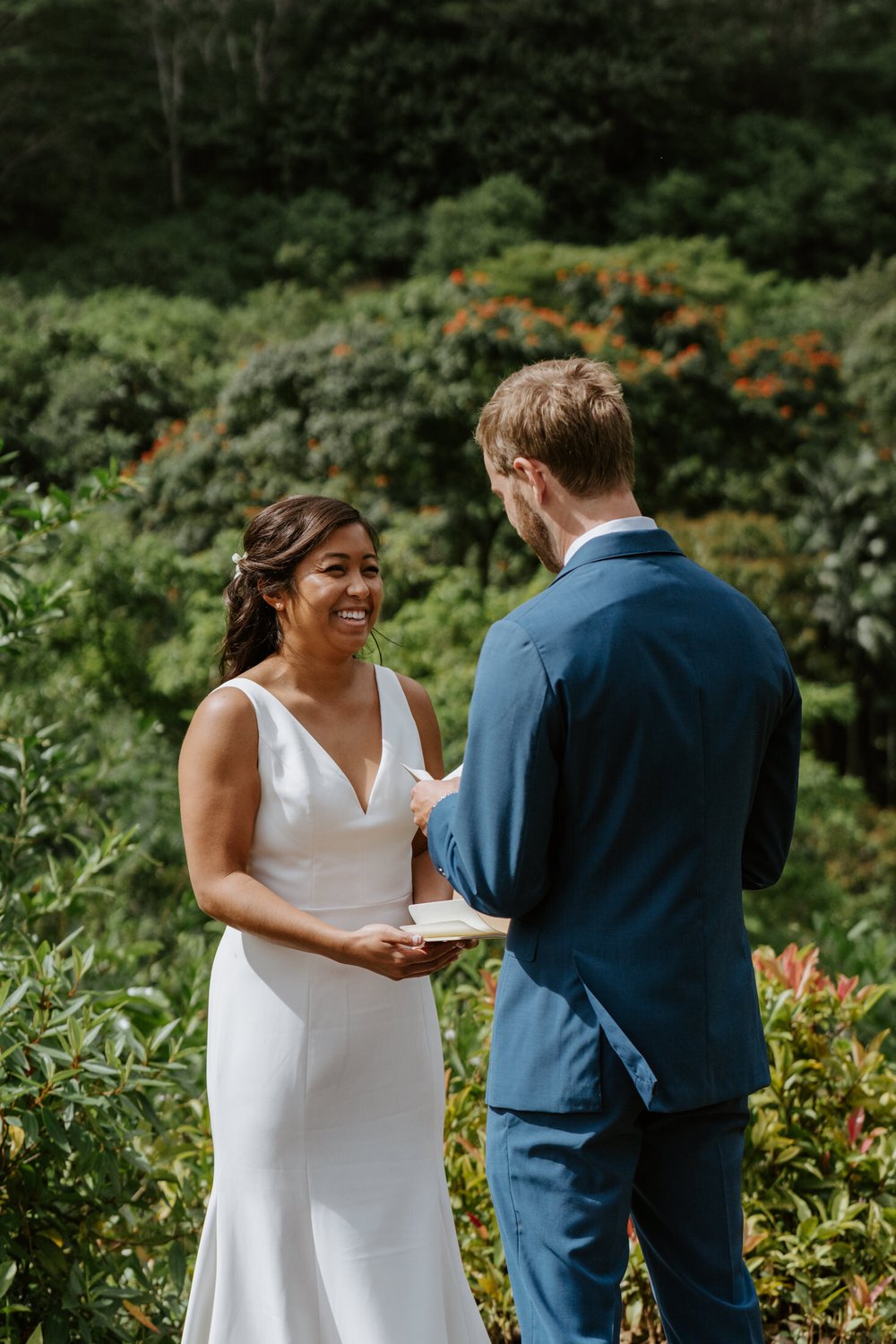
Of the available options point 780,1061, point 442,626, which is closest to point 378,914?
point 780,1061

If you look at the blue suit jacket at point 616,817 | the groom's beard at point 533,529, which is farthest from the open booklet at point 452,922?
the groom's beard at point 533,529

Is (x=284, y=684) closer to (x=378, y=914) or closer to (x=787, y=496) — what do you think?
(x=378, y=914)

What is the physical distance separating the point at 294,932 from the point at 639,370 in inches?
352

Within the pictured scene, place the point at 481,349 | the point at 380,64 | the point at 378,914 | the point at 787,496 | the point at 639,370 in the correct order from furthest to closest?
the point at 380,64
the point at 787,496
the point at 639,370
the point at 481,349
the point at 378,914

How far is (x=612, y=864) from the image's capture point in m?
1.87

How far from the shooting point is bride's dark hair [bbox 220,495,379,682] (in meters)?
2.43

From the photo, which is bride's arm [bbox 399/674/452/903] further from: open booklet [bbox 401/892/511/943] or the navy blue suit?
the navy blue suit

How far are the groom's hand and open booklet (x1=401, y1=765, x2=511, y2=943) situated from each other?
0.02 m

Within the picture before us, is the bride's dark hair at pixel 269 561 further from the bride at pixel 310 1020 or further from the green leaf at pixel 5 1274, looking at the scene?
the green leaf at pixel 5 1274

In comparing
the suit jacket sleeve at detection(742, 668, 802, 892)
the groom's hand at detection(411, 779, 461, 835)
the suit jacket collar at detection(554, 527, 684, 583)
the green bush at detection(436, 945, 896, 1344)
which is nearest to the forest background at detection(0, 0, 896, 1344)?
the green bush at detection(436, 945, 896, 1344)

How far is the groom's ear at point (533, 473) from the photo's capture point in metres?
1.97

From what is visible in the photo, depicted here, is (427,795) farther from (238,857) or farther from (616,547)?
(616,547)

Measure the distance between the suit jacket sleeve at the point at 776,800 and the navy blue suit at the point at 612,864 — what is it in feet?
0.35

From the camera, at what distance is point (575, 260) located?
12.7 meters
